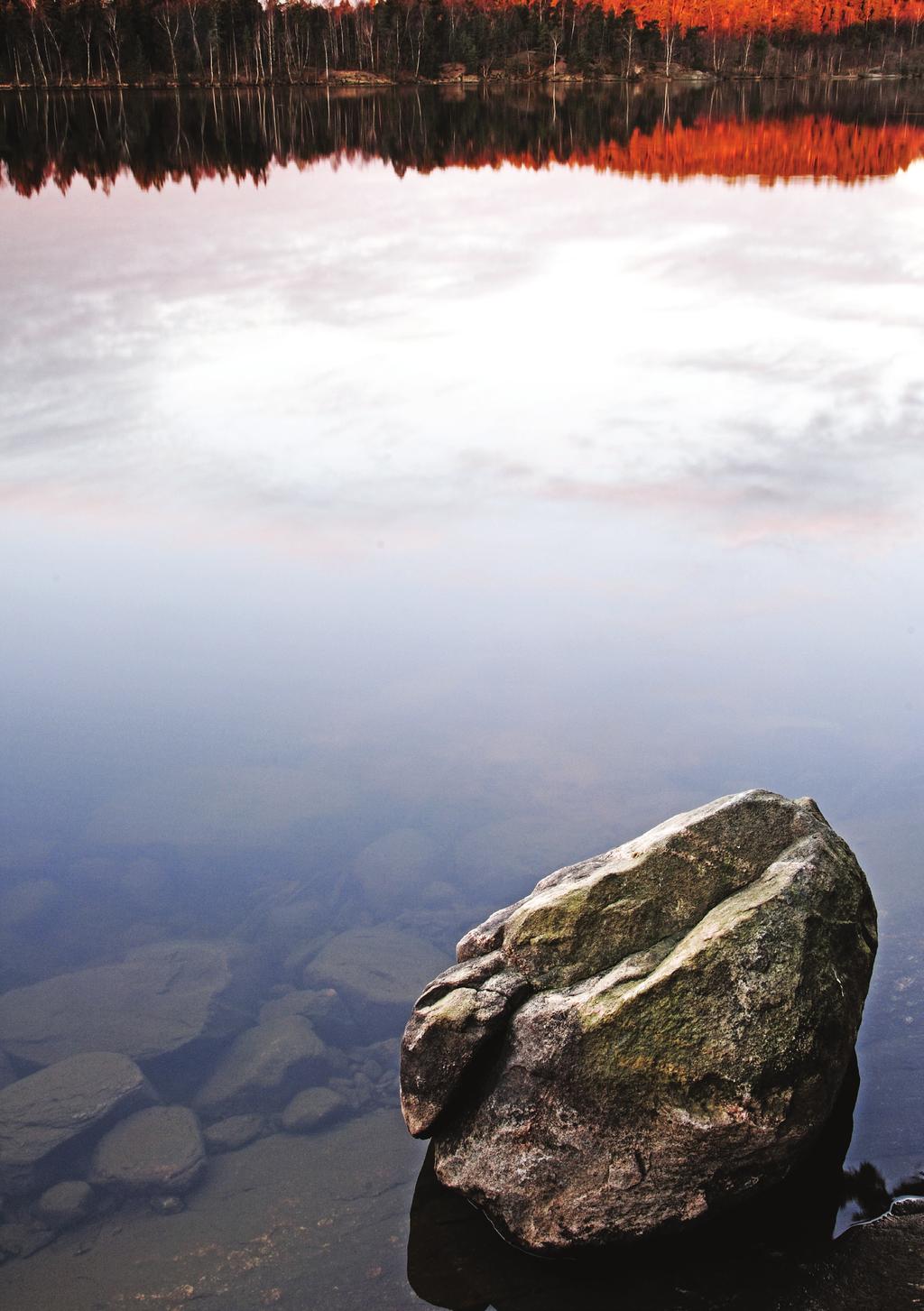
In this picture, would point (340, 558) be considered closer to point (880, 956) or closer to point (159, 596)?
point (159, 596)

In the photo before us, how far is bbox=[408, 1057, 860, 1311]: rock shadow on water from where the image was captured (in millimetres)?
6977

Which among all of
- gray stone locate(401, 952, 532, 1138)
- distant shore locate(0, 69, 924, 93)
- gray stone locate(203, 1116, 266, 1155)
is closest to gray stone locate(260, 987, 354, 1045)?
gray stone locate(203, 1116, 266, 1155)

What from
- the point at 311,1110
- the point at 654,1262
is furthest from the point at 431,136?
the point at 654,1262

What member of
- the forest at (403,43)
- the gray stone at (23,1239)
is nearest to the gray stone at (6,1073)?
the gray stone at (23,1239)

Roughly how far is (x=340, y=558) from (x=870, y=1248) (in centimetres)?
1520

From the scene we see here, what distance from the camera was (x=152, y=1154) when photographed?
848 centimetres

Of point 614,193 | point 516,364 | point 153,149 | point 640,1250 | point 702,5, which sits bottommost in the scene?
point 640,1250

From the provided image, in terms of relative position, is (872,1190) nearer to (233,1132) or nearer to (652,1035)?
(652,1035)

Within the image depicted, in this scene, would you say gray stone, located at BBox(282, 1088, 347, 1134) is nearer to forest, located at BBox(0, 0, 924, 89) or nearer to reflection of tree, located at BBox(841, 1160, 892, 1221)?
reflection of tree, located at BBox(841, 1160, 892, 1221)

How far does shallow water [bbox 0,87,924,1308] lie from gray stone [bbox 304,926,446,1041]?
0.23 m

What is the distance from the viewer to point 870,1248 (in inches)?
280

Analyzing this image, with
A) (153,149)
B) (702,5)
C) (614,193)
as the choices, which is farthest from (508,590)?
(702,5)

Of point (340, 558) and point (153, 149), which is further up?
point (153, 149)

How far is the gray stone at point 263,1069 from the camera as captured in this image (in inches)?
356
